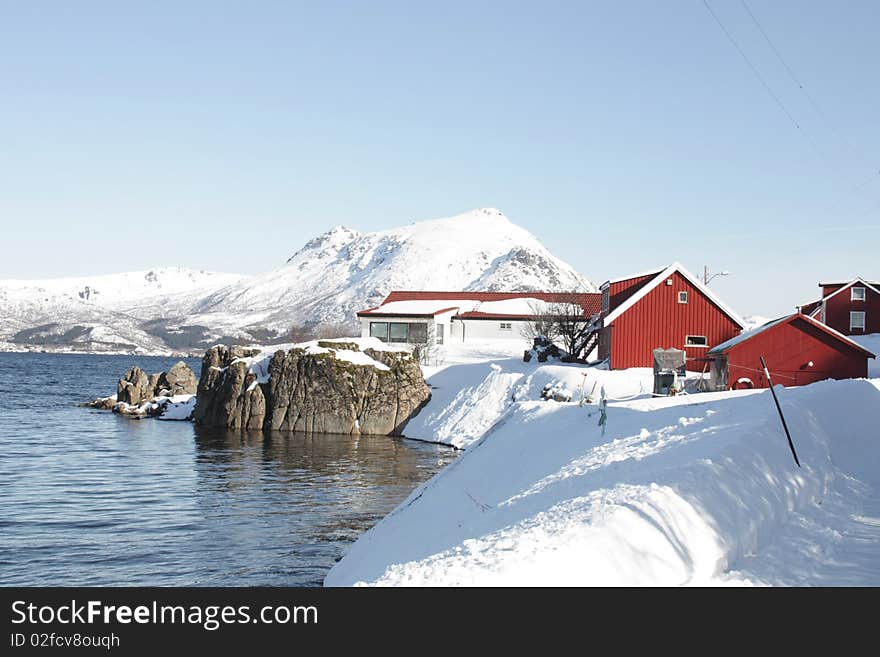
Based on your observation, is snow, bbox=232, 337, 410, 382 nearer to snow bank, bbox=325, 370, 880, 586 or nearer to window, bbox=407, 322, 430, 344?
window, bbox=407, 322, 430, 344

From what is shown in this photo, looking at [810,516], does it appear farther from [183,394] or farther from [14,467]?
[183,394]

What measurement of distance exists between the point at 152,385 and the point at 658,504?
67095mm

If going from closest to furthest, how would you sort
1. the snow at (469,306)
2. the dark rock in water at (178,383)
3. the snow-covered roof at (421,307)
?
the dark rock in water at (178,383) < the snow-covered roof at (421,307) < the snow at (469,306)

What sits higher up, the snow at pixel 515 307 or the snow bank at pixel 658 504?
the snow at pixel 515 307

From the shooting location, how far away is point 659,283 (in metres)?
49.1

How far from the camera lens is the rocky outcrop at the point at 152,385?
64750 mm

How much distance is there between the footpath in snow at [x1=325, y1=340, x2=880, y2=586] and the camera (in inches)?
392

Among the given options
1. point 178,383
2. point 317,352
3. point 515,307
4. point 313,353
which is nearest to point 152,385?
point 178,383

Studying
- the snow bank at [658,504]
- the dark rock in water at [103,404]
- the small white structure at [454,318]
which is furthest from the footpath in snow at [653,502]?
the dark rock in water at [103,404]

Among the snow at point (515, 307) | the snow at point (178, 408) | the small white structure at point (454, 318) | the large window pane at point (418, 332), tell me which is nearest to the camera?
the snow at point (178, 408)

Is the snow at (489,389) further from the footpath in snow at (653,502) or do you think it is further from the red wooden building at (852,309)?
the red wooden building at (852,309)

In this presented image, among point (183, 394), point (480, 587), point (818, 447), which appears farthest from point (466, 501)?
point (183, 394)

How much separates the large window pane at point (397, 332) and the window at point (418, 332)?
55 cm
